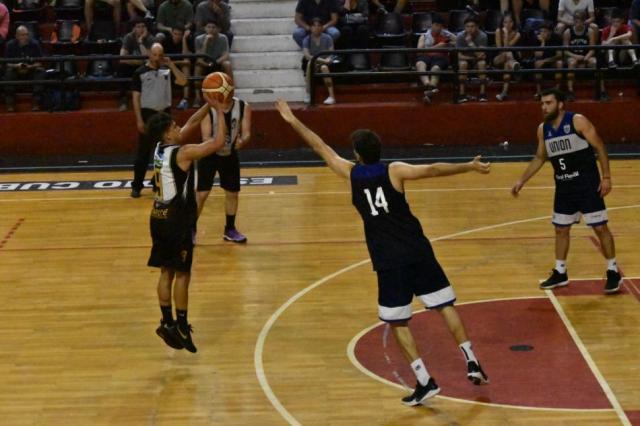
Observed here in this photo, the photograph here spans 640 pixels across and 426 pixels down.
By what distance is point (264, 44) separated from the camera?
71.7ft

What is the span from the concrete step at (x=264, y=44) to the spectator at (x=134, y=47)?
Result: 2238 millimetres

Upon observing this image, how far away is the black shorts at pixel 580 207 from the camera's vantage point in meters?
11.9

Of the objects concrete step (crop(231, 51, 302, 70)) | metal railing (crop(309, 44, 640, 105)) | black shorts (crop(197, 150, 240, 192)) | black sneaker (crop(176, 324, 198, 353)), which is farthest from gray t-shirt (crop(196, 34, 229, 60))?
black sneaker (crop(176, 324, 198, 353))

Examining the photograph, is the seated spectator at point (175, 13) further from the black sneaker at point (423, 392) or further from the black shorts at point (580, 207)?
the black sneaker at point (423, 392)

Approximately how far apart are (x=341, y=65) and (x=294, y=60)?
1399mm

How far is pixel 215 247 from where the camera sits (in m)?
14.3

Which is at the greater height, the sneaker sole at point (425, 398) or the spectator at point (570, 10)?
the spectator at point (570, 10)

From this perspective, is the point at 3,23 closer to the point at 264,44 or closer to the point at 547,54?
the point at 264,44

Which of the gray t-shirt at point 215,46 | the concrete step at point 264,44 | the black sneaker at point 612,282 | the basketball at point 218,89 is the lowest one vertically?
the black sneaker at point 612,282

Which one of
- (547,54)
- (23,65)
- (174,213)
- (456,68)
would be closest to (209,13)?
(23,65)

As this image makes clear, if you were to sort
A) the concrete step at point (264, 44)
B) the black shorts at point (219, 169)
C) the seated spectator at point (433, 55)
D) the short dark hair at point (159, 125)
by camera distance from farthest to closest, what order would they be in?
the concrete step at point (264, 44), the seated spectator at point (433, 55), the black shorts at point (219, 169), the short dark hair at point (159, 125)

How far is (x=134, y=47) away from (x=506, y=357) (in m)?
11.6

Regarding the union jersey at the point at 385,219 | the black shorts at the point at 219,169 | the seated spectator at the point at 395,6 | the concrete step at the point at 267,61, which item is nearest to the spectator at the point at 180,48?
the concrete step at the point at 267,61

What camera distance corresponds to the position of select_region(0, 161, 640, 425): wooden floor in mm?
9453
